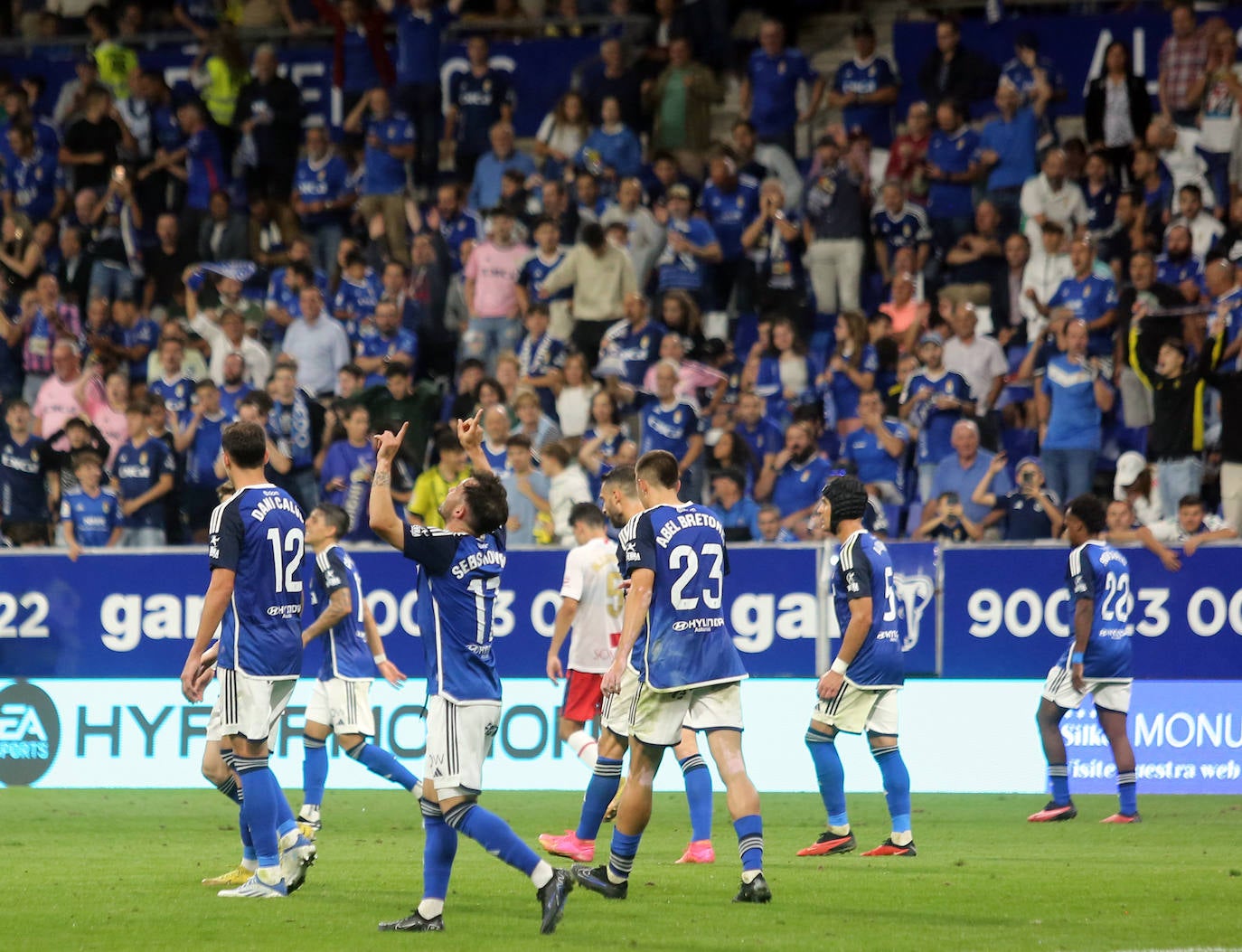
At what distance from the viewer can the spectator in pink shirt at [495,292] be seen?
66.1 ft

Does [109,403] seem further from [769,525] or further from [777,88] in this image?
[777,88]

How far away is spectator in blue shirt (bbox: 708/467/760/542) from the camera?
17281mm

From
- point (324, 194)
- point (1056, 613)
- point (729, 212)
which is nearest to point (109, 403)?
point (324, 194)

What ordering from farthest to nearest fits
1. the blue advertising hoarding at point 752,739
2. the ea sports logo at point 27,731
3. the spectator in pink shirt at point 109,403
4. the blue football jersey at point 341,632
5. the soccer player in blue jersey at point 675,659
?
the spectator in pink shirt at point 109,403, the ea sports logo at point 27,731, the blue advertising hoarding at point 752,739, the blue football jersey at point 341,632, the soccer player in blue jersey at point 675,659

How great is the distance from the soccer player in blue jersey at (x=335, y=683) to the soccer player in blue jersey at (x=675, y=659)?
3349mm

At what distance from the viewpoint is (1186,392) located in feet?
55.8

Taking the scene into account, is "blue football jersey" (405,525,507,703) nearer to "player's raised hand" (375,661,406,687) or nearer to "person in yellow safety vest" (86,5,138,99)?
"player's raised hand" (375,661,406,687)

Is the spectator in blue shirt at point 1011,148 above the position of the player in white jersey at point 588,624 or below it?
above

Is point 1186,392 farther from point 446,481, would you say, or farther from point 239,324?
point 239,324

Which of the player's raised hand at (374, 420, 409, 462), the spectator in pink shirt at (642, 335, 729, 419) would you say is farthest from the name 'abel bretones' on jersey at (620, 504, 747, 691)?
the spectator in pink shirt at (642, 335, 729, 419)

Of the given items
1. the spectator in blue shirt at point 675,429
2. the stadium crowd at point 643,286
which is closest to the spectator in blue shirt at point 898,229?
the stadium crowd at point 643,286

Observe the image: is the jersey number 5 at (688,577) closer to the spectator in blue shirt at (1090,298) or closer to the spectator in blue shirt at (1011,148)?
the spectator in blue shirt at (1090,298)

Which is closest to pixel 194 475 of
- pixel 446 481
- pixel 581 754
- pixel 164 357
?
pixel 164 357

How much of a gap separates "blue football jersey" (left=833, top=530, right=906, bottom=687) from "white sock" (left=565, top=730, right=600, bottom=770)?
1986mm
